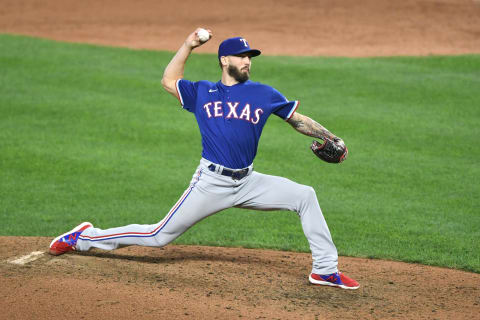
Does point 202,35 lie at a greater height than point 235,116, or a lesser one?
greater

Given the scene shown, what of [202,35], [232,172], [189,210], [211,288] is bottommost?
[211,288]

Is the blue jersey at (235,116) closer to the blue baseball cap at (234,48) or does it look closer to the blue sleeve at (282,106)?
the blue sleeve at (282,106)

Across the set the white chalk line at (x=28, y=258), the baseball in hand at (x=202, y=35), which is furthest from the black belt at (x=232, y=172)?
the white chalk line at (x=28, y=258)

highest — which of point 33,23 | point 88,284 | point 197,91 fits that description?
point 33,23

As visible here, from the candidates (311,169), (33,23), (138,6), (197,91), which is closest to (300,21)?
(138,6)

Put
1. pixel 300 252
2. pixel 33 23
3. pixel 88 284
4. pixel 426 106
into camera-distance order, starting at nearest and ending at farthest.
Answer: pixel 88 284
pixel 300 252
pixel 426 106
pixel 33 23

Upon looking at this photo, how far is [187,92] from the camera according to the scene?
18.5ft

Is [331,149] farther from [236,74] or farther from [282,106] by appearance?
[236,74]

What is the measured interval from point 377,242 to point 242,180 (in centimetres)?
211

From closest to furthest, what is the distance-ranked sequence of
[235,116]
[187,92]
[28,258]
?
[235,116] → [187,92] → [28,258]

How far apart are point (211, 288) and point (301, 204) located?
36.6 inches

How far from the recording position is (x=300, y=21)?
20266 mm

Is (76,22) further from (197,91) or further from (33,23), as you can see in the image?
(197,91)

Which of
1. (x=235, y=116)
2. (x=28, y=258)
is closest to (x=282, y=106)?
(x=235, y=116)
